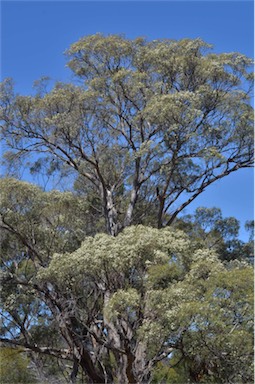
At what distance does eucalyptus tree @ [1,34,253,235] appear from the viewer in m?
11.4

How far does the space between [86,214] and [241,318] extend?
22.5 feet

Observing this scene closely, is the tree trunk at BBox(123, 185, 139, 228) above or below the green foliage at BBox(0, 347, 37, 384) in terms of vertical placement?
above

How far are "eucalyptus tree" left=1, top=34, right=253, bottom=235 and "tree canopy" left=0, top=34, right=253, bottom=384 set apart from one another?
0.11ft

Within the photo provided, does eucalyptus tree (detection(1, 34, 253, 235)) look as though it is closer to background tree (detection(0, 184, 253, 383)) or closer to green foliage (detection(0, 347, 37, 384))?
background tree (detection(0, 184, 253, 383))

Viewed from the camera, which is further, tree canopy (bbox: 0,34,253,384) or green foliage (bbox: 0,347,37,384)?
green foliage (bbox: 0,347,37,384)

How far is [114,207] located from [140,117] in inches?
105

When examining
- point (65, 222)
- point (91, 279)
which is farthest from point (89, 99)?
point (91, 279)

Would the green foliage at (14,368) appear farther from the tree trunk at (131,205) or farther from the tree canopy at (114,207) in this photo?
the tree trunk at (131,205)

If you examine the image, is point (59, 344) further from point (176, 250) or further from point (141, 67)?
point (141, 67)

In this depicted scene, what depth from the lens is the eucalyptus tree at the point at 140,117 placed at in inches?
449

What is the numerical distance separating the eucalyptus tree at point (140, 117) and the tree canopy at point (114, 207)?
0.11 ft

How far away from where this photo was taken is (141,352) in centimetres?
918

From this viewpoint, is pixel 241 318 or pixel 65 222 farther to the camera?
pixel 65 222

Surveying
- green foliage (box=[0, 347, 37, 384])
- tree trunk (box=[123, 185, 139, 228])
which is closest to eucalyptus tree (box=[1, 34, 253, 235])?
tree trunk (box=[123, 185, 139, 228])
